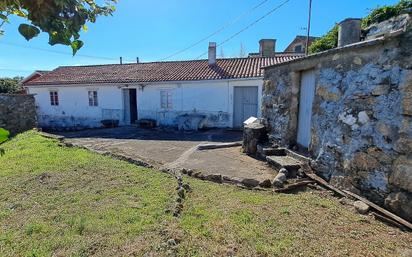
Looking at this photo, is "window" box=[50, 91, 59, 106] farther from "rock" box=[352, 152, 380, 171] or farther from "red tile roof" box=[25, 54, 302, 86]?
"rock" box=[352, 152, 380, 171]

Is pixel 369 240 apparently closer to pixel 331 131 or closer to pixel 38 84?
pixel 331 131

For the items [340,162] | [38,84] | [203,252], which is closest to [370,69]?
[340,162]

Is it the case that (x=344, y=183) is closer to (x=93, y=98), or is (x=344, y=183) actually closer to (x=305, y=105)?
(x=305, y=105)

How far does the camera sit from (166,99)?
1585 centimetres

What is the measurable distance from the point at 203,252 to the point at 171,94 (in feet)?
43.3

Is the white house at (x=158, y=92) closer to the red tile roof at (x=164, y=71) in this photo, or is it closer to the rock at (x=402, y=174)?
the red tile roof at (x=164, y=71)

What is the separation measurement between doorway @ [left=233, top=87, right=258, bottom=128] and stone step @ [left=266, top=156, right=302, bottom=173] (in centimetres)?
755

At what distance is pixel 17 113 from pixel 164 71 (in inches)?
334

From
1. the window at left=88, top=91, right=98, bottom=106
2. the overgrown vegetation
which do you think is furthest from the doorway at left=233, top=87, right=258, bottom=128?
the window at left=88, top=91, right=98, bottom=106

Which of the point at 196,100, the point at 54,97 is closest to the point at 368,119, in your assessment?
the point at 196,100

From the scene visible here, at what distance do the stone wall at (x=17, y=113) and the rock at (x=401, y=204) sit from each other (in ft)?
51.1

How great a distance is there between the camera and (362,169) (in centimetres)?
414

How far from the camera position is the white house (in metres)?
14.0

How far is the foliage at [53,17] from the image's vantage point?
4.42ft
